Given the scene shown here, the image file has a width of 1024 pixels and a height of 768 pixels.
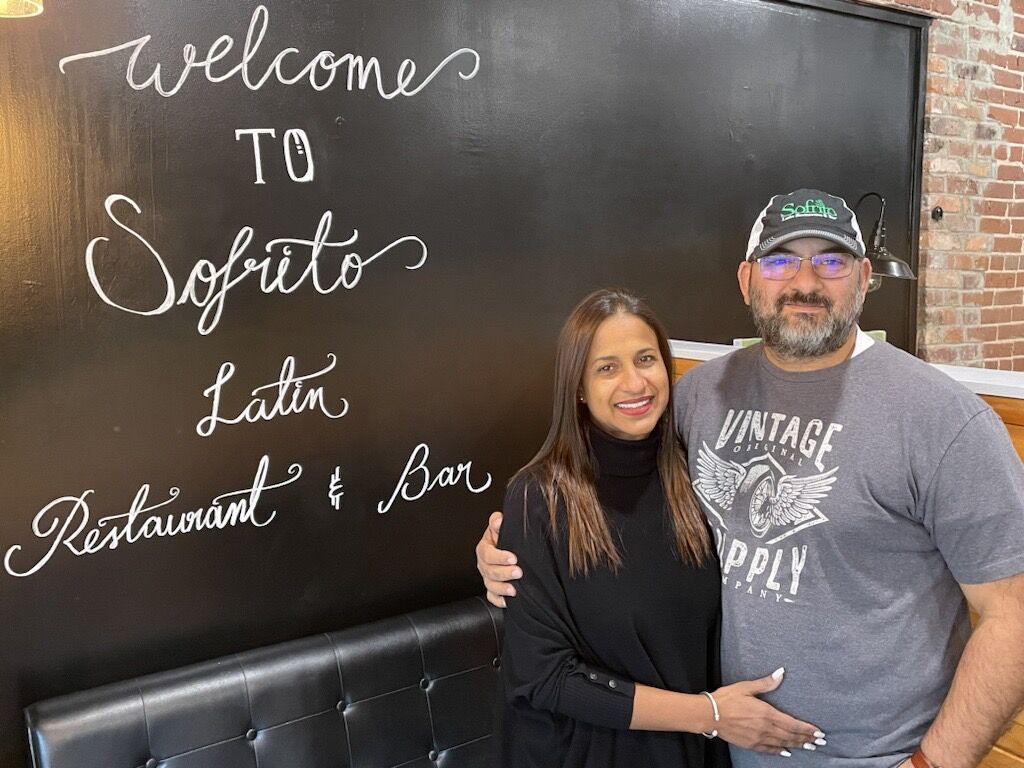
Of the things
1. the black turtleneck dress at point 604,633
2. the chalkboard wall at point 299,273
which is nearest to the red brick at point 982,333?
the chalkboard wall at point 299,273

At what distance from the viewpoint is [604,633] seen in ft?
5.25

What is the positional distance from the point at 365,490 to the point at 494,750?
0.90 m

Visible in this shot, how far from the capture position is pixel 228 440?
88.8 inches

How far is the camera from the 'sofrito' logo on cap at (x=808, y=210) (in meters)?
1.57

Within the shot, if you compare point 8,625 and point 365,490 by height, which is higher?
point 365,490

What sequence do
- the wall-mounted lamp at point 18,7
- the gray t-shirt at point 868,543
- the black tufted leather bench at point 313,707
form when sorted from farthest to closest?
the black tufted leather bench at point 313,707, the wall-mounted lamp at point 18,7, the gray t-shirt at point 868,543

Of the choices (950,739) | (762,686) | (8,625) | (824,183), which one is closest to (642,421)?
(762,686)

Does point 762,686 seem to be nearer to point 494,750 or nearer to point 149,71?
point 494,750

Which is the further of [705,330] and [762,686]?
[705,330]

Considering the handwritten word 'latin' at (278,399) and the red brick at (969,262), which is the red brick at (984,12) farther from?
the handwritten word 'latin' at (278,399)

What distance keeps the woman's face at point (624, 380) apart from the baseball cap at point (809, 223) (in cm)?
27

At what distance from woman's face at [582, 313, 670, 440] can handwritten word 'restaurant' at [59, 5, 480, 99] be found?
3.68 ft

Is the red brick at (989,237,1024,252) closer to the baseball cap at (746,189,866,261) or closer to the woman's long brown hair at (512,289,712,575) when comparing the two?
the baseball cap at (746,189,866,261)

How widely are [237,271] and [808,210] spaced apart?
1.36 metres
